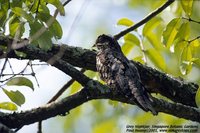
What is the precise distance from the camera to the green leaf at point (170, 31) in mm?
3521

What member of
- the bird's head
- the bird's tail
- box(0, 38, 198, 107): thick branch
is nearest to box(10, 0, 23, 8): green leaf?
box(0, 38, 198, 107): thick branch

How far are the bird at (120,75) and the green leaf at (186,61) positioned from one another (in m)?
0.29

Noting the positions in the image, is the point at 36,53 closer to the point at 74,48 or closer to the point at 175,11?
the point at 74,48

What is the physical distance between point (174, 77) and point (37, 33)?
4.64 ft

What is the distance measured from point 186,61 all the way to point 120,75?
442mm

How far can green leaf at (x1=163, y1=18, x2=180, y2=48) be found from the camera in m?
3.52

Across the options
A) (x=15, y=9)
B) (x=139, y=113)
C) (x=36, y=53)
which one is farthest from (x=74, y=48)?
(x=15, y=9)

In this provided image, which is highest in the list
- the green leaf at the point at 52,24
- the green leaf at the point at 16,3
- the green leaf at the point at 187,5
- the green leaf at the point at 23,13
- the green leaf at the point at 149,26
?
the green leaf at the point at 149,26

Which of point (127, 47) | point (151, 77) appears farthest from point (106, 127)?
point (127, 47)

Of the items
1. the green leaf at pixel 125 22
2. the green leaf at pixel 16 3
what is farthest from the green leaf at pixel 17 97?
the green leaf at pixel 125 22

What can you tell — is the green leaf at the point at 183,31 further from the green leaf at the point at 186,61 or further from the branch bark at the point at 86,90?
the branch bark at the point at 86,90

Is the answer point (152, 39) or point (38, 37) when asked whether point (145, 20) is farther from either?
point (38, 37)

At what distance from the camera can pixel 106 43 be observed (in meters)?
4.07

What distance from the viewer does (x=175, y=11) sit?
3.88 m
